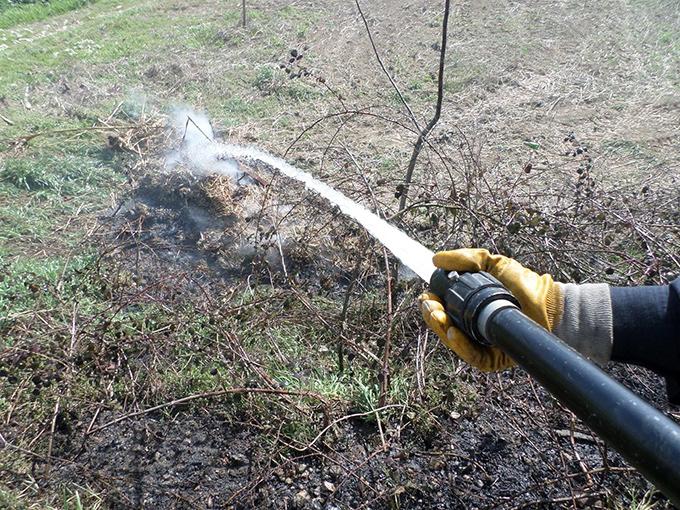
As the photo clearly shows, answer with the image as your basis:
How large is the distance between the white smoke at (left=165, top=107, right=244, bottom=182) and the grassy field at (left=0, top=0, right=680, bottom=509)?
202 mm

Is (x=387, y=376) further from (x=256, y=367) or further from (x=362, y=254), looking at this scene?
(x=362, y=254)

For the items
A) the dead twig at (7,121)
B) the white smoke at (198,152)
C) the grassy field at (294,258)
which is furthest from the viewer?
the dead twig at (7,121)

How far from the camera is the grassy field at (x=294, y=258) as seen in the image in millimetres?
2295

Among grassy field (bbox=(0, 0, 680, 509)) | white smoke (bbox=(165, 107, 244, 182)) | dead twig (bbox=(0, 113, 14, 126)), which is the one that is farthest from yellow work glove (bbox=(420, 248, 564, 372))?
dead twig (bbox=(0, 113, 14, 126))

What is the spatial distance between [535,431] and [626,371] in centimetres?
74

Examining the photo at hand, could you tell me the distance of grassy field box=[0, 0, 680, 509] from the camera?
2295 millimetres

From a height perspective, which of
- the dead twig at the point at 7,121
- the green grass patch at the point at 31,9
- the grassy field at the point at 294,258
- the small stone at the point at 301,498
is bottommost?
the small stone at the point at 301,498

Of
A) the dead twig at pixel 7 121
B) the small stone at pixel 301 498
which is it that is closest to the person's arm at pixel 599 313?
the small stone at pixel 301 498

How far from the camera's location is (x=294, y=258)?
13.1 ft

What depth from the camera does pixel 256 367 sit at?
2566 mm

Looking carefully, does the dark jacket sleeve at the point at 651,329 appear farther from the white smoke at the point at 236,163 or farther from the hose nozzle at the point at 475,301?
the white smoke at the point at 236,163

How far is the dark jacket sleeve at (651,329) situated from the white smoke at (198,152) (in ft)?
11.9

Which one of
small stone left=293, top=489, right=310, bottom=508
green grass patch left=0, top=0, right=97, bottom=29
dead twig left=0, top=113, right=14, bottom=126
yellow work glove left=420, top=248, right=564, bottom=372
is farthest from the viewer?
green grass patch left=0, top=0, right=97, bottom=29

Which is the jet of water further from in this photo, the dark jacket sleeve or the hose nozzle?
the dark jacket sleeve
